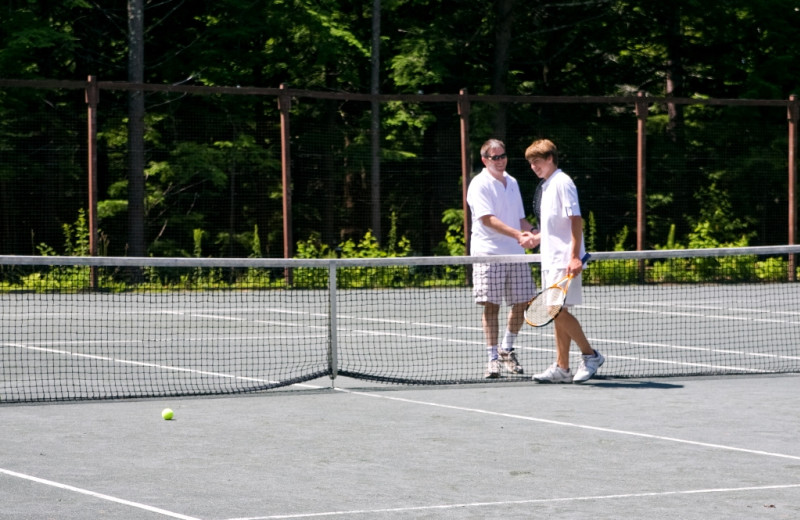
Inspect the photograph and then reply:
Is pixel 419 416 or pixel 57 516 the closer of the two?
pixel 57 516

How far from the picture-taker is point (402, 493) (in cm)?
648

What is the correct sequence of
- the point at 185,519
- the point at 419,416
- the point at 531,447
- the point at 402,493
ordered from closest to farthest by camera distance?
the point at 185,519, the point at 402,493, the point at 531,447, the point at 419,416

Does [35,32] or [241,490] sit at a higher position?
[35,32]

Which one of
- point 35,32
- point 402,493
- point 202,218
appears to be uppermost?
point 35,32

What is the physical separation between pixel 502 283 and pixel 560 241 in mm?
881

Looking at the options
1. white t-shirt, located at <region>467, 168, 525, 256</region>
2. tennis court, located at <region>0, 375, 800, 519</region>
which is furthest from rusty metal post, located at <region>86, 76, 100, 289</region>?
tennis court, located at <region>0, 375, 800, 519</region>

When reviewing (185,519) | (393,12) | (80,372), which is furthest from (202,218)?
(185,519)

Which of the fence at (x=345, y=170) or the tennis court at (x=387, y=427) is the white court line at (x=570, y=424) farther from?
the fence at (x=345, y=170)

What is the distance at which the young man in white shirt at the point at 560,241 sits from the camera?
1016 cm

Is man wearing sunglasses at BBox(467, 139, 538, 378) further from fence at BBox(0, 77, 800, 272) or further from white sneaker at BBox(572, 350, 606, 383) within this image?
fence at BBox(0, 77, 800, 272)

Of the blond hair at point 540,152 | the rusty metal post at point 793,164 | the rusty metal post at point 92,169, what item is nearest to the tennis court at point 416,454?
the blond hair at point 540,152

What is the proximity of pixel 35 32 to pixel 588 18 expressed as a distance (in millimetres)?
12920

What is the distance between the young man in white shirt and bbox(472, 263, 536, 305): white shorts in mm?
562

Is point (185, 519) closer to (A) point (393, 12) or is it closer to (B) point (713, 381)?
(B) point (713, 381)
